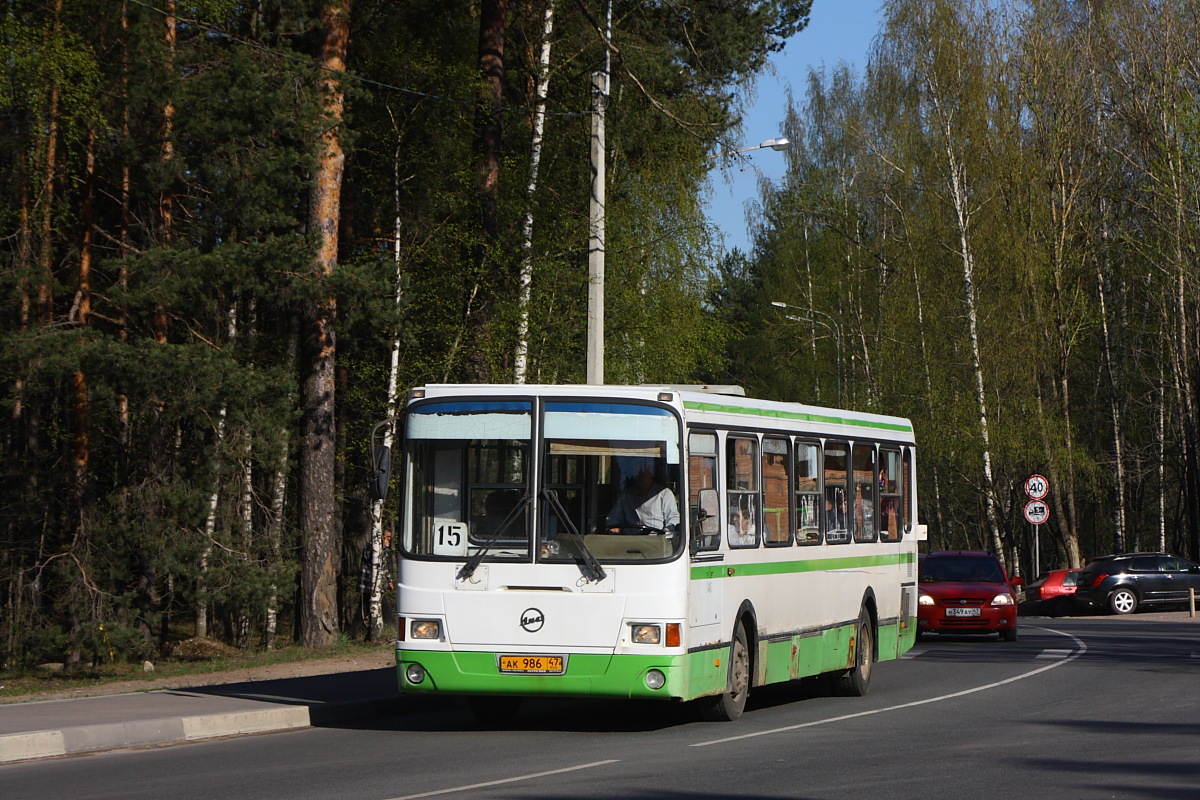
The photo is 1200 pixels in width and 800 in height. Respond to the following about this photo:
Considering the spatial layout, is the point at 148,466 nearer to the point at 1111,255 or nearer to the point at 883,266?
the point at 883,266

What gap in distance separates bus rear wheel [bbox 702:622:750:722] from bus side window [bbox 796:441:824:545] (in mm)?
1771

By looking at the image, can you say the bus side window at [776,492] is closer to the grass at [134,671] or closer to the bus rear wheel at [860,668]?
the bus rear wheel at [860,668]

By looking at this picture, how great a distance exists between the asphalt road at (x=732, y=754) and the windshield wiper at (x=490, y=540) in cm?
135

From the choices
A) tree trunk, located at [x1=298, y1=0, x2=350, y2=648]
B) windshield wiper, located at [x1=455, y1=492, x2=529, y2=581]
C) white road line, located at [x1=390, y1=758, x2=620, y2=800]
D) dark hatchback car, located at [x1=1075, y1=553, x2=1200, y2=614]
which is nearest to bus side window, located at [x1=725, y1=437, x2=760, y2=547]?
windshield wiper, located at [x1=455, y1=492, x2=529, y2=581]

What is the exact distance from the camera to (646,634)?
43.6ft

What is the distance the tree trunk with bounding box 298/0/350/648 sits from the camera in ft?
80.1

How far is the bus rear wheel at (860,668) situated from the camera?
18125mm

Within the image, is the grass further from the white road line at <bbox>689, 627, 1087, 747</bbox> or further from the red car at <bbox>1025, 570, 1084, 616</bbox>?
the red car at <bbox>1025, 570, 1084, 616</bbox>

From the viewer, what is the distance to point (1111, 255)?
60125 millimetres

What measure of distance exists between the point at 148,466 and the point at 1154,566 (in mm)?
25791

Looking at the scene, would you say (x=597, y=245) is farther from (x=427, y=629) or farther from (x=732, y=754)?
(x=732, y=754)

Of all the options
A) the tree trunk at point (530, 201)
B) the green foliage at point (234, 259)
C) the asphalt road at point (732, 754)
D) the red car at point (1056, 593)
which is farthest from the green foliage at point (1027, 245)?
the asphalt road at point (732, 754)

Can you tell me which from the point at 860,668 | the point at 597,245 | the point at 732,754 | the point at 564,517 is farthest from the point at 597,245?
the point at 732,754

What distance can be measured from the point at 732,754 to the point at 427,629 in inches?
115
